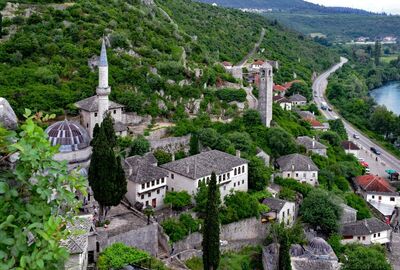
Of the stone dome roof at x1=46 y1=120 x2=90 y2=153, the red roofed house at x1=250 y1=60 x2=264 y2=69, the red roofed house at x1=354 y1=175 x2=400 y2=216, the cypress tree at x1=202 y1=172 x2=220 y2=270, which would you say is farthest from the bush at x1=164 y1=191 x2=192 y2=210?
the red roofed house at x1=250 y1=60 x2=264 y2=69

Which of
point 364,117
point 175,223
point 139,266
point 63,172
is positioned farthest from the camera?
point 364,117

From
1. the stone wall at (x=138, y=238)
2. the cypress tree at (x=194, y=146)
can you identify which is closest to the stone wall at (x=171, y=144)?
the cypress tree at (x=194, y=146)

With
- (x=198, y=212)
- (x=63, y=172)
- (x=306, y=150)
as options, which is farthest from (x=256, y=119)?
(x=63, y=172)

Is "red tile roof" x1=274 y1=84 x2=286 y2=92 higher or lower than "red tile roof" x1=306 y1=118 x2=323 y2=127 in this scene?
higher

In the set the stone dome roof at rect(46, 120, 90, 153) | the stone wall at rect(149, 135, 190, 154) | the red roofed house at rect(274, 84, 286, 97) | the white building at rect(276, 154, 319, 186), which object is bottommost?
the white building at rect(276, 154, 319, 186)

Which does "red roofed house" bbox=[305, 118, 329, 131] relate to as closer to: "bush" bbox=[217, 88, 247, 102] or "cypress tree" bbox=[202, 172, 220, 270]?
"bush" bbox=[217, 88, 247, 102]

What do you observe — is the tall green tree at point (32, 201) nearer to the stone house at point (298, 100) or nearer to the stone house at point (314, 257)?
the stone house at point (314, 257)

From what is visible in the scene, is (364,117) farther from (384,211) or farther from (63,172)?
(63,172)
